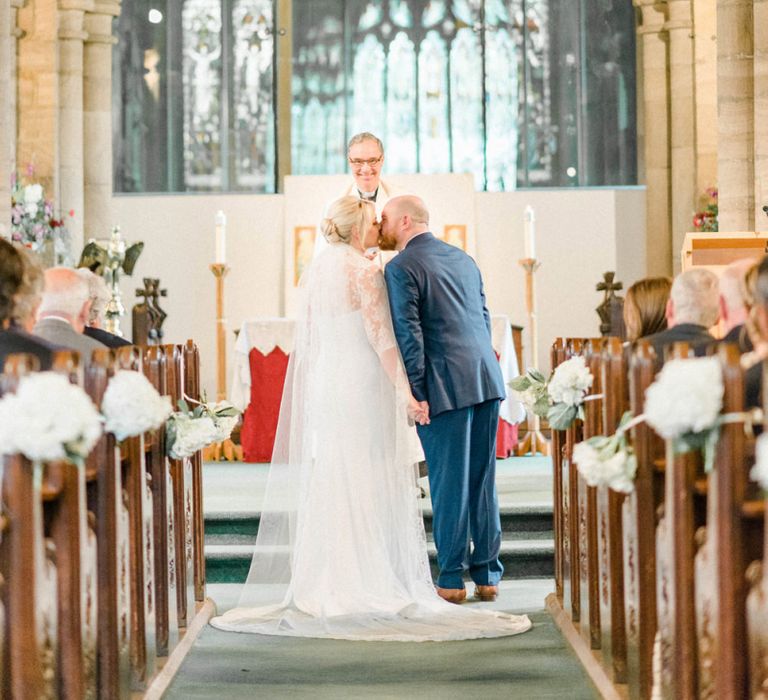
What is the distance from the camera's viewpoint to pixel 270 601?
6113mm

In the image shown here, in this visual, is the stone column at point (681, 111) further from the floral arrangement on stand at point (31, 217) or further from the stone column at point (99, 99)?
the floral arrangement on stand at point (31, 217)

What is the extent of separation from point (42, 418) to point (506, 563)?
4067 millimetres

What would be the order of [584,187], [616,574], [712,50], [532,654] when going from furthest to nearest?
1. [584,187]
2. [712,50]
3. [532,654]
4. [616,574]

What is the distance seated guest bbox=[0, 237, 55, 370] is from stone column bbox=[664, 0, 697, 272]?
32.6 feet

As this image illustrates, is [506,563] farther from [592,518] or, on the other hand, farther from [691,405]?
[691,405]

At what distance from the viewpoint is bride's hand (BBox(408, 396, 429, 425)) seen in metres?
5.83

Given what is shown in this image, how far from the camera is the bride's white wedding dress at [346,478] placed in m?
5.75

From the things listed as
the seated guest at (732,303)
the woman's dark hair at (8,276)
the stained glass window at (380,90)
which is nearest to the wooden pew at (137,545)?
the woman's dark hair at (8,276)

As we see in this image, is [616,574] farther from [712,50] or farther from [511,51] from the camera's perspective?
[511,51]

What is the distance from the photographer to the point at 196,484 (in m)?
6.14

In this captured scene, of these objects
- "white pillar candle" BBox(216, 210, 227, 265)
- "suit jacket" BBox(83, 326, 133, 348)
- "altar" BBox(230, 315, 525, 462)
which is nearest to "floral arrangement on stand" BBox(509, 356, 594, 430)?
"suit jacket" BBox(83, 326, 133, 348)

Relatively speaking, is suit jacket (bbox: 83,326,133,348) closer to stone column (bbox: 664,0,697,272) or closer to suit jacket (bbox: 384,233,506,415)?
suit jacket (bbox: 384,233,506,415)

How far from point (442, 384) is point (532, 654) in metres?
1.27

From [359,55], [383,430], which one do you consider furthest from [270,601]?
[359,55]
